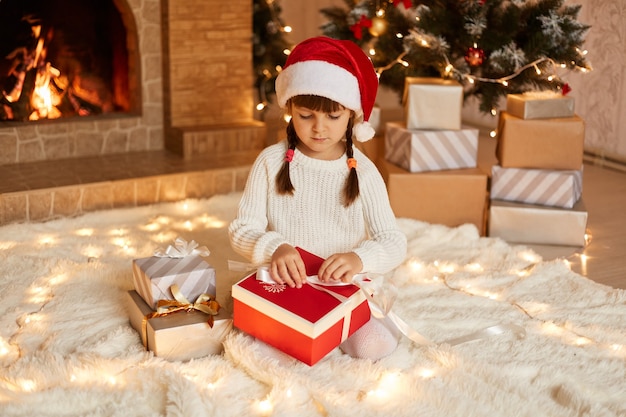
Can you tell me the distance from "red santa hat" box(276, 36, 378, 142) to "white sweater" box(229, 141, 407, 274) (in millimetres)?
164

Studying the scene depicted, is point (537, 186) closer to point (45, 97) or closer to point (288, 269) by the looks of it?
point (288, 269)

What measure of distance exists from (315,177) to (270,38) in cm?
186

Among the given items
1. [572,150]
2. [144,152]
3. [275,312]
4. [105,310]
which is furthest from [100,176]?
[572,150]

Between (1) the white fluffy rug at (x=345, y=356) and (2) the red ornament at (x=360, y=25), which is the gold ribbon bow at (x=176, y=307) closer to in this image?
(1) the white fluffy rug at (x=345, y=356)

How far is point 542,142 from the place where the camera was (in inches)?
94.7

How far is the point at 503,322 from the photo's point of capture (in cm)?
A: 182

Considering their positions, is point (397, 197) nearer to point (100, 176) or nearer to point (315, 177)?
point (315, 177)

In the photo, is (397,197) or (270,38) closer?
(397,197)

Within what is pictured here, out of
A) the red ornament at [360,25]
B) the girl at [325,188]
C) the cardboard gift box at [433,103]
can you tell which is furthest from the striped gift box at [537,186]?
the girl at [325,188]

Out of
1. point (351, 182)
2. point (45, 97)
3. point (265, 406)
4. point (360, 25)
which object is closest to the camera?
point (265, 406)

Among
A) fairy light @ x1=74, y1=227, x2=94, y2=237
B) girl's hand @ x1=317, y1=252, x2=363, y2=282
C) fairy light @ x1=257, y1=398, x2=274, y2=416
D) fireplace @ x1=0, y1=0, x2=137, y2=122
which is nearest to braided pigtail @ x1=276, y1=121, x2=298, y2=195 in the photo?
girl's hand @ x1=317, y1=252, x2=363, y2=282

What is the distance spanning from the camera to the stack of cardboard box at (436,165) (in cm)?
248

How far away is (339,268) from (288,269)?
4.3 inches

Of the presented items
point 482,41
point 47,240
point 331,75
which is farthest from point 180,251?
point 482,41
